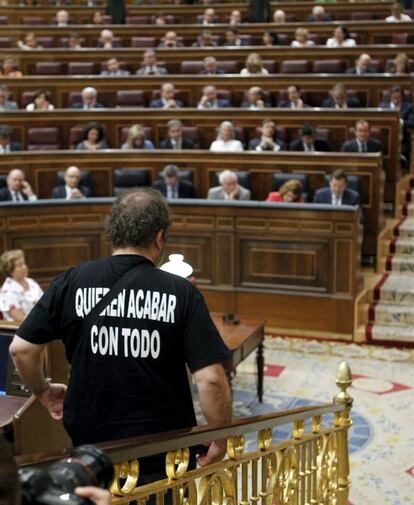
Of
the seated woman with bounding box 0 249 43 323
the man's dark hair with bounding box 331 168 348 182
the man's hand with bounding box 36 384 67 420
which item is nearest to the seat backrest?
the man's dark hair with bounding box 331 168 348 182

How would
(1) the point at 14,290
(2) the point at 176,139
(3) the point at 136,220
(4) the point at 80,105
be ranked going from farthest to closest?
(4) the point at 80,105 → (2) the point at 176,139 → (1) the point at 14,290 → (3) the point at 136,220

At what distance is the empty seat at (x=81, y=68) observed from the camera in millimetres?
9484

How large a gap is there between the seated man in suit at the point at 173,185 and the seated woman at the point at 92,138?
0.90 metres

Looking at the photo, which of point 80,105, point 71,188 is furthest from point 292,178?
point 80,105

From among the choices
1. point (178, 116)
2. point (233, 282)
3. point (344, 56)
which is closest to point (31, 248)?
point (233, 282)

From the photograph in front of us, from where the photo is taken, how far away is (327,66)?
8.91 metres

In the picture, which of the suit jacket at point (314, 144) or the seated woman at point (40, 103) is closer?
the suit jacket at point (314, 144)

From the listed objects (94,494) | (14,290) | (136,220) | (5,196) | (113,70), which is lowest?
(14,290)

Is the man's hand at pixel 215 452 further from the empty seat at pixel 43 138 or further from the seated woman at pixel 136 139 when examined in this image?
the empty seat at pixel 43 138

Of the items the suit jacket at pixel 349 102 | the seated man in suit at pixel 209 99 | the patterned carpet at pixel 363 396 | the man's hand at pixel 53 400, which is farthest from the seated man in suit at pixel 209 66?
the man's hand at pixel 53 400

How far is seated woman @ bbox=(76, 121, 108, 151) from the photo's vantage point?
7383mm

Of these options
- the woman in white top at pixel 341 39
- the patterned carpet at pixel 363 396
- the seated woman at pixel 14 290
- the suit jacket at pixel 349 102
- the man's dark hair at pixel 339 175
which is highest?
the woman in white top at pixel 341 39

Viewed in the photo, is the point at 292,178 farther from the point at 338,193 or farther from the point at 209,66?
the point at 209,66

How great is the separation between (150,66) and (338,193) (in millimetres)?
3601
